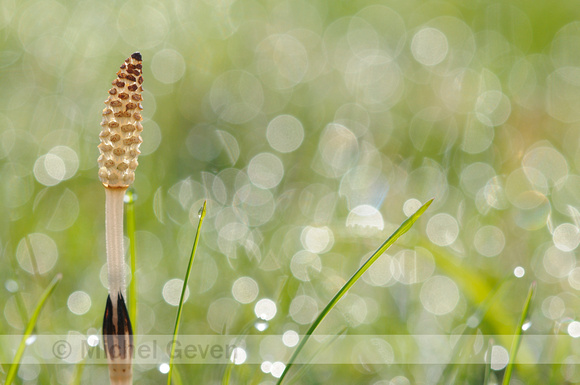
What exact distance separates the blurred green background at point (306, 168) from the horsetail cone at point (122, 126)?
1.54ft

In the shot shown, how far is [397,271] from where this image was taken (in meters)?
1.51

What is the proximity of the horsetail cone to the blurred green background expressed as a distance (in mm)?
468

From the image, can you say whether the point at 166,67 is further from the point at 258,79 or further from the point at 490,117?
the point at 490,117

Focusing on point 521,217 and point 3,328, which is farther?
point 521,217

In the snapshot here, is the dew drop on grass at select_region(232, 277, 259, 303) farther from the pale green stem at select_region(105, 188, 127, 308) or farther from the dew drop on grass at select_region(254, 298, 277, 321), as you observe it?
the pale green stem at select_region(105, 188, 127, 308)

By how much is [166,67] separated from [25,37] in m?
0.65

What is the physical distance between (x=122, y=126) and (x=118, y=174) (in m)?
0.06

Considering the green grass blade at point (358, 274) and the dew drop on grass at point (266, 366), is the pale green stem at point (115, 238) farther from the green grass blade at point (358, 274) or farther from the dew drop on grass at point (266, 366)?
the dew drop on grass at point (266, 366)

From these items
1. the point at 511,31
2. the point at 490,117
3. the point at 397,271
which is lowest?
the point at 397,271

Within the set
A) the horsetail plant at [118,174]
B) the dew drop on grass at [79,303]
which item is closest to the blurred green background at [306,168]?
the dew drop on grass at [79,303]

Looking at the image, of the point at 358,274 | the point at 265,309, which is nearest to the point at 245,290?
the point at 265,309

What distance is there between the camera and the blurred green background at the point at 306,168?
131cm

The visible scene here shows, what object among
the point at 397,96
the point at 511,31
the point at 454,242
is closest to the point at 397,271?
the point at 454,242

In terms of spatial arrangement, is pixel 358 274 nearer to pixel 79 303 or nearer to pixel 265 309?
pixel 265 309
